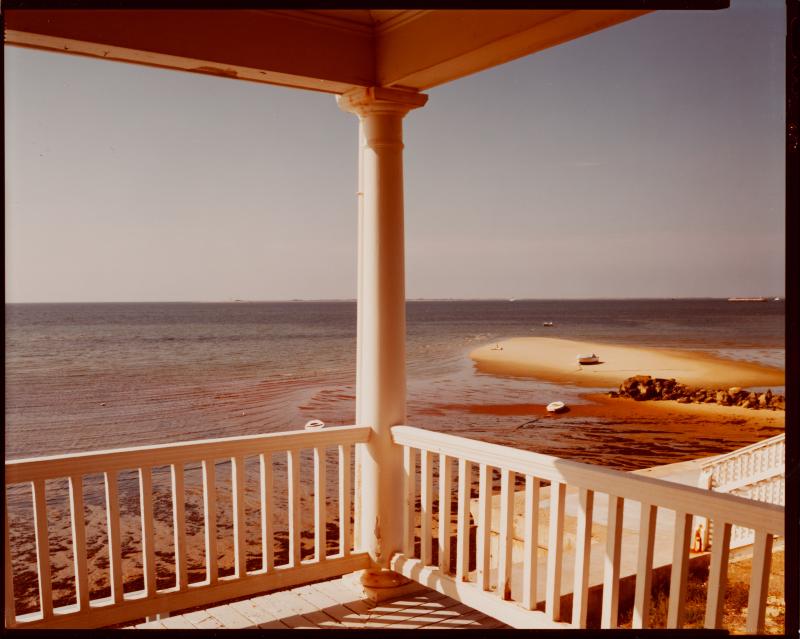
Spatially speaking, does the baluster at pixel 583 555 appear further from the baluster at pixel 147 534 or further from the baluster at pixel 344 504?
the baluster at pixel 147 534

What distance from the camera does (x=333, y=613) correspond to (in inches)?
117

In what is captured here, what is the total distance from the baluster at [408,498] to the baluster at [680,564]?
1.38m

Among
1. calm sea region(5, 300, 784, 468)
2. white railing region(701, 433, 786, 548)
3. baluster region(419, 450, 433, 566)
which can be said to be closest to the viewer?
baluster region(419, 450, 433, 566)

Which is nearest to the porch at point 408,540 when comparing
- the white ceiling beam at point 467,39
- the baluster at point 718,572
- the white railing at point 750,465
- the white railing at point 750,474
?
the baluster at point 718,572

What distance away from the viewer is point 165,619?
2.89m

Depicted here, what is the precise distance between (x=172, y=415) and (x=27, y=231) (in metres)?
17.8

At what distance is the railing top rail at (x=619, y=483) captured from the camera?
179 cm

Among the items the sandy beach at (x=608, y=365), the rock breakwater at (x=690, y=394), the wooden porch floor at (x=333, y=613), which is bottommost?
the rock breakwater at (x=690, y=394)

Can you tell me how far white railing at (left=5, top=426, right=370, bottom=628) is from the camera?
2.40 m

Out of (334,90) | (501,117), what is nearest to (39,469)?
(334,90)

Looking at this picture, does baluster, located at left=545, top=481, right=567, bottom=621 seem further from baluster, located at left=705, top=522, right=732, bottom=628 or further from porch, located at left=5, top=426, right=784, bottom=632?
baluster, located at left=705, top=522, right=732, bottom=628

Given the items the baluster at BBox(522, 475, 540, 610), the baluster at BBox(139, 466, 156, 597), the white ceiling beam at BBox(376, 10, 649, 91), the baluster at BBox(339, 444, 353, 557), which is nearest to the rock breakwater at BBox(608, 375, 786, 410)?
the baluster at BBox(339, 444, 353, 557)

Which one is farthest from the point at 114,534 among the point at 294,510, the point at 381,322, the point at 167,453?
the point at 381,322

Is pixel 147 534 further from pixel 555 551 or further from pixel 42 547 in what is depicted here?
pixel 555 551
